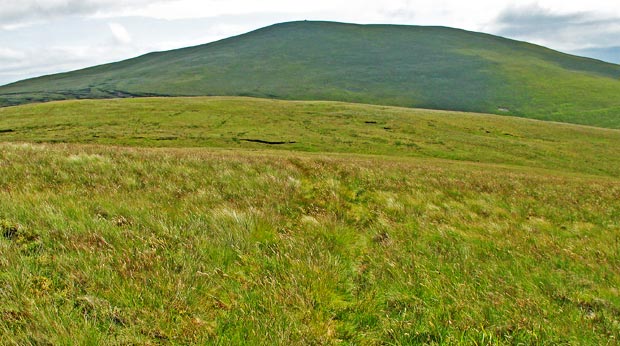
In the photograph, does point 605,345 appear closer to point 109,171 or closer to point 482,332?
point 482,332

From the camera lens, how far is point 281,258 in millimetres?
5469

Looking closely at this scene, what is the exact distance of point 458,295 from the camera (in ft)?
16.4

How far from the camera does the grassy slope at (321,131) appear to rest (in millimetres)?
59344

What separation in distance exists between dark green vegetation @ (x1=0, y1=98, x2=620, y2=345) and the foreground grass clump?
0.03 meters

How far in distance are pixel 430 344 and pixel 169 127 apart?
72879 millimetres

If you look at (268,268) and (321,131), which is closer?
(268,268)

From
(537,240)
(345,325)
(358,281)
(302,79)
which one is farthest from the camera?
(302,79)

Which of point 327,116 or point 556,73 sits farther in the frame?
point 556,73

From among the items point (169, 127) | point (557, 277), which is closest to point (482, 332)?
point (557, 277)

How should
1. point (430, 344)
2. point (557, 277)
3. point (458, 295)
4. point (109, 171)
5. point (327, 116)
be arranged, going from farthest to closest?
point (327, 116)
point (109, 171)
point (557, 277)
point (458, 295)
point (430, 344)

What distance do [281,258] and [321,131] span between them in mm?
67177

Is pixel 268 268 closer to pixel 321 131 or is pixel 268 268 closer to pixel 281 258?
pixel 281 258

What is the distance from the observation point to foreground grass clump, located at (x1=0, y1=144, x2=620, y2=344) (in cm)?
386

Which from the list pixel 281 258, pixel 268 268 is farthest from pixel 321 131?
pixel 268 268
